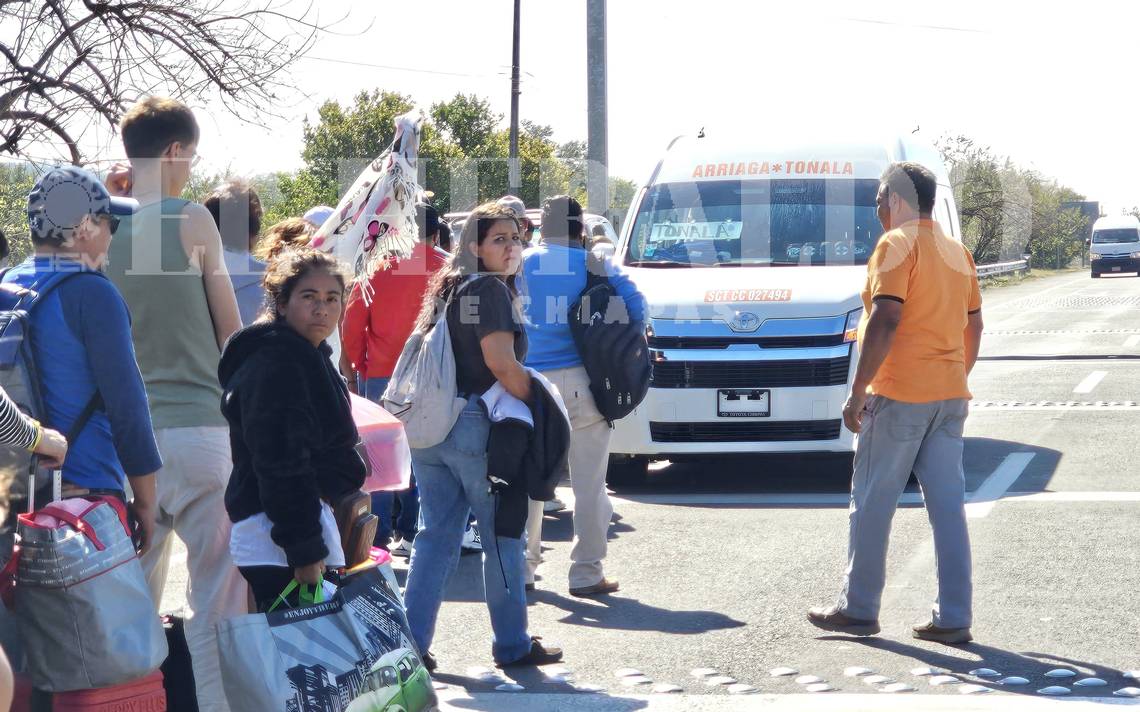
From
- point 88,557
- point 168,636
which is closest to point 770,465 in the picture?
point 168,636

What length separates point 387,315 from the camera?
24.9ft

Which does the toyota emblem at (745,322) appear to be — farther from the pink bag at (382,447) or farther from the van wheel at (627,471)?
the pink bag at (382,447)

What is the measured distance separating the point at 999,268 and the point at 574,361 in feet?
141

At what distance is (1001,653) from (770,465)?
16.6 ft

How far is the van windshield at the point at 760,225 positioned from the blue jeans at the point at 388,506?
3.03 meters

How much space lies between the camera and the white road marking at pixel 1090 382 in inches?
580

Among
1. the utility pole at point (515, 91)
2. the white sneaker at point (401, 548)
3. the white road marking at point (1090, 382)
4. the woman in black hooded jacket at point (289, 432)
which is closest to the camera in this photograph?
the woman in black hooded jacket at point (289, 432)

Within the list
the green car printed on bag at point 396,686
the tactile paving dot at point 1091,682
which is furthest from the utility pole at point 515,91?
the green car printed on bag at point 396,686

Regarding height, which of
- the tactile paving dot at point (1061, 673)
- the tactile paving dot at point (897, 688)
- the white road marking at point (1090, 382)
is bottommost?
the tactile paving dot at point (897, 688)

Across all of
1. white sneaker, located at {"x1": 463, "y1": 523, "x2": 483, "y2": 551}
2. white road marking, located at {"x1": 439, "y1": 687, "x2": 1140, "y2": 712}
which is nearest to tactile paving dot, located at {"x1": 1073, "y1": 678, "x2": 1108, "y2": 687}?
Answer: white road marking, located at {"x1": 439, "y1": 687, "x2": 1140, "y2": 712}

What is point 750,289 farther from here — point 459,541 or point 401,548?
point 459,541

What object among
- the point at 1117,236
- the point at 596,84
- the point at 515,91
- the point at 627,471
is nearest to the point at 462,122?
the point at 515,91

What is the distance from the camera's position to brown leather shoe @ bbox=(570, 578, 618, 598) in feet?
22.1

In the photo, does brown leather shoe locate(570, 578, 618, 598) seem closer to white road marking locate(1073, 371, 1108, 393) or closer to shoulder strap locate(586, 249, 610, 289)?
shoulder strap locate(586, 249, 610, 289)
